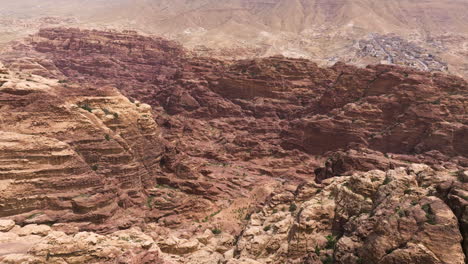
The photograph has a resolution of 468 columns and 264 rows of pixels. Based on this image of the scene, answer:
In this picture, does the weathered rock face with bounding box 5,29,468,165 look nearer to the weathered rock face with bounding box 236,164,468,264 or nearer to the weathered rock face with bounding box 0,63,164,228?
the weathered rock face with bounding box 236,164,468,264

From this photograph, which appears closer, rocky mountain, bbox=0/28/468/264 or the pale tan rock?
rocky mountain, bbox=0/28/468/264

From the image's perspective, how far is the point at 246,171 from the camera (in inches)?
2012

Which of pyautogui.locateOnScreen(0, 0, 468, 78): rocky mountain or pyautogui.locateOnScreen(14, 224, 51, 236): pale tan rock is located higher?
pyautogui.locateOnScreen(0, 0, 468, 78): rocky mountain

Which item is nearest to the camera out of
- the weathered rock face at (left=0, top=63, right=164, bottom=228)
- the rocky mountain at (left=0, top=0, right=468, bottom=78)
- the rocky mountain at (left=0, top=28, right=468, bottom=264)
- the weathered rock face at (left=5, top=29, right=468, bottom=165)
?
the rocky mountain at (left=0, top=28, right=468, bottom=264)

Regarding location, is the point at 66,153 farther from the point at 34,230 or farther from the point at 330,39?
the point at 330,39

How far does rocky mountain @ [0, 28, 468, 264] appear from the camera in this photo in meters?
15.2

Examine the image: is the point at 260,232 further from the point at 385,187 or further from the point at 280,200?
the point at 385,187

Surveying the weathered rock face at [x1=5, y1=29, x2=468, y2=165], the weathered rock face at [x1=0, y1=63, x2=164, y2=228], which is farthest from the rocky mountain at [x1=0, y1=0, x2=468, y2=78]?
the weathered rock face at [x1=0, y1=63, x2=164, y2=228]

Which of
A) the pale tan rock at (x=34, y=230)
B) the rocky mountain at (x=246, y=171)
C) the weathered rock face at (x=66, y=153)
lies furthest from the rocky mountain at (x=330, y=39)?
the pale tan rock at (x=34, y=230)

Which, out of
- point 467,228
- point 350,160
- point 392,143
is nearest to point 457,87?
point 392,143

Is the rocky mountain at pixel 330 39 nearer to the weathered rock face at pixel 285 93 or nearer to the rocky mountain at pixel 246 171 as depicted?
the weathered rock face at pixel 285 93

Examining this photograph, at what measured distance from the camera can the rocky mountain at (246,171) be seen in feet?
50.0

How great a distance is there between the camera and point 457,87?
164 ft

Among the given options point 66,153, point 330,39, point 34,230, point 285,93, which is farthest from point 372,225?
point 330,39
